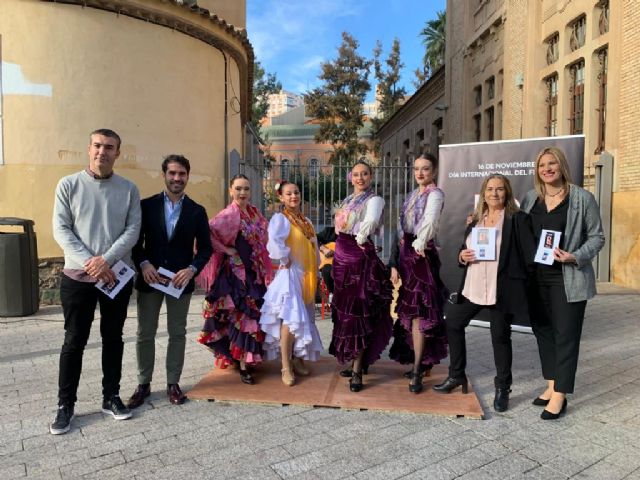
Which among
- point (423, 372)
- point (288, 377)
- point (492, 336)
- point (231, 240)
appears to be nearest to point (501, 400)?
point (492, 336)

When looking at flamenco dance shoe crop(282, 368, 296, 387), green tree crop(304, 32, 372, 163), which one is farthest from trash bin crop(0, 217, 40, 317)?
green tree crop(304, 32, 372, 163)

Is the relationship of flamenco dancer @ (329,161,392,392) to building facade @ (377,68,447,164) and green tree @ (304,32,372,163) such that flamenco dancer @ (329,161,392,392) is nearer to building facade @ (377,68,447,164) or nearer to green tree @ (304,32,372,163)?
building facade @ (377,68,447,164)

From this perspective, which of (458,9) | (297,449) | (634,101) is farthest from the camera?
(458,9)

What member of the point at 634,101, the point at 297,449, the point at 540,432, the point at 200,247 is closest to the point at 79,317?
the point at 200,247

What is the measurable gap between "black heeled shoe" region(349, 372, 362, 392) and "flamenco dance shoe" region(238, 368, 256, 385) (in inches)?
34.1

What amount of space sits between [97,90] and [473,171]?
228 inches

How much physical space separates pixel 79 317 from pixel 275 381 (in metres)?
1.78

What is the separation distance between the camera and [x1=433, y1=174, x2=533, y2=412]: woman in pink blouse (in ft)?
12.5

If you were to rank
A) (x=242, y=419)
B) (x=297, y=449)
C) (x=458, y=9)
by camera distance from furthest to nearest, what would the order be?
(x=458, y=9) → (x=242, y=419) → (x=297, y=449)

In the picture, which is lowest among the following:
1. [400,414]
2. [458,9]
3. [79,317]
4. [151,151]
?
[400,414]

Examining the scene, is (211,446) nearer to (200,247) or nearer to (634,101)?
(200,247)

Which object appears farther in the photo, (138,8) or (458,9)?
(458,9)

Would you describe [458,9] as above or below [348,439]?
above

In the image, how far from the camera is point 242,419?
12.3 ft
